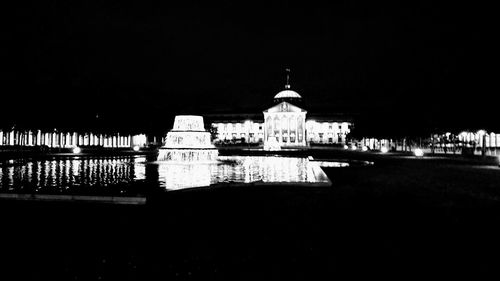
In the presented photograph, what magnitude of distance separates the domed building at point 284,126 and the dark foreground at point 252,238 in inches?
4353

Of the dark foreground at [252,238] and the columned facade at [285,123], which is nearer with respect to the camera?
the dark foreground at [252,238]

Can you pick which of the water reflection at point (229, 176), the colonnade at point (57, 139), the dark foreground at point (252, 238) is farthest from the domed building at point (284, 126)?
the dark foreground at point (252, 238)

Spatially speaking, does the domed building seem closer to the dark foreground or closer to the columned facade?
the columned facade

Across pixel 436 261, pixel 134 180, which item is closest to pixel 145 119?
pixel 134 180

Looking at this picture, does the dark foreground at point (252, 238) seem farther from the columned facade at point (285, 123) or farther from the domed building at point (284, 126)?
the columned facade at point (285, 123)

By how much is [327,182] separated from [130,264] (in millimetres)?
8345

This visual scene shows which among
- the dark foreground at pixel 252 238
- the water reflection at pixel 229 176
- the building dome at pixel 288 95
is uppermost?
the building dome at pixel 288 95

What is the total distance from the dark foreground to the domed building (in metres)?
111

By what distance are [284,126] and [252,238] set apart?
396 feet

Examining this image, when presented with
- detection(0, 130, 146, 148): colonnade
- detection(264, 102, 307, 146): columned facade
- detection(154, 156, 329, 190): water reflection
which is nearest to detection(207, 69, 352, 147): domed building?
detection(264, 102, 307, 146): columned facade

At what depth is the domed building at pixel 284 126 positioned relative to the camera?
412 ft

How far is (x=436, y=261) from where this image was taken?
5.79 metres

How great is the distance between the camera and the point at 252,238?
6.85m

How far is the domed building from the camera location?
126 meters
